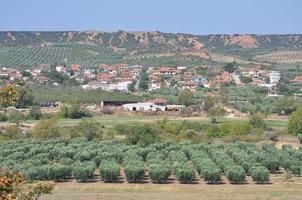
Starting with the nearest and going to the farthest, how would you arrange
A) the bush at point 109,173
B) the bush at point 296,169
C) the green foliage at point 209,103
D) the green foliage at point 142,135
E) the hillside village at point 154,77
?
1. the bush at point 109,173
2. the bush at point 296,169
3. the green foliage at point 142,135
4. the green foliage at point 209,103
5. the hillside village at point 154,77

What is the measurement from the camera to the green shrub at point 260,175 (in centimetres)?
4041

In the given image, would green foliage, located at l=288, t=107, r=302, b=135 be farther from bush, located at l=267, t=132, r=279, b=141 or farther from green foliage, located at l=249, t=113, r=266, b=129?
green foliage, located at l=249, t=113, r=266, b=129

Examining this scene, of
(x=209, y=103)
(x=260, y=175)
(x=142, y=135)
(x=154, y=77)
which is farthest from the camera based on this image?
(x=154, y=77)

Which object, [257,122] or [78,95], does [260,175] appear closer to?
[257,122]

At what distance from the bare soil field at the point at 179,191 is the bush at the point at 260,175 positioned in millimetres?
421

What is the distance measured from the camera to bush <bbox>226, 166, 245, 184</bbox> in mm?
40219

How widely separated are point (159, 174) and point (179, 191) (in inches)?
116

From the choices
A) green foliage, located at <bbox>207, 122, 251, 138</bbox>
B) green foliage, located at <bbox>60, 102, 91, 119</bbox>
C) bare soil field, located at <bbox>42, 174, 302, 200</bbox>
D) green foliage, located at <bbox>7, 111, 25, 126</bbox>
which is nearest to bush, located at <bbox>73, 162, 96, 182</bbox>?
bare soil field, located at <bbox>42, 174, 302, 200</bbox>

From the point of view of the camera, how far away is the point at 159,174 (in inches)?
1592

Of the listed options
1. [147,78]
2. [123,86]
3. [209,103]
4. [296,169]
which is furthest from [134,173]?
[147,78]

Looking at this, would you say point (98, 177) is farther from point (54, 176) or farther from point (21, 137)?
point (21, 137)

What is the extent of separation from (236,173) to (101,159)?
10.5 m

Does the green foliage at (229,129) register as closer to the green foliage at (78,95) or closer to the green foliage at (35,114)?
the green foliage at (35,114)

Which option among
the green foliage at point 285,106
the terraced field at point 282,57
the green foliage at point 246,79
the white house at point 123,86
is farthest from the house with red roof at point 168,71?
the green foliage at point 285,106
